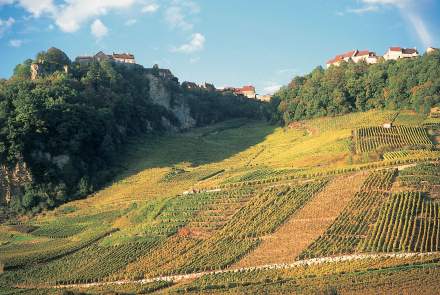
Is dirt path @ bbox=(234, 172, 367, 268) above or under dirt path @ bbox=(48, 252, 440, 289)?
above

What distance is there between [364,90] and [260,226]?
156 ft

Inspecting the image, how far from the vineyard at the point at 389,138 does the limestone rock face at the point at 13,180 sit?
37300 millimetres

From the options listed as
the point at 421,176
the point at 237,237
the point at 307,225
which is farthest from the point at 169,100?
the point at 307,225

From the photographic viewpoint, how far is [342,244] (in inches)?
1806

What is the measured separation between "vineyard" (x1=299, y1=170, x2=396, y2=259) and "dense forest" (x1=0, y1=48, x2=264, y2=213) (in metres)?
34.8

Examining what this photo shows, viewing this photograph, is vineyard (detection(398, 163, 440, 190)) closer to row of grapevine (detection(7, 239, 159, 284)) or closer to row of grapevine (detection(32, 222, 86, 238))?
row of grapevine (detection(7, 239, 159, 284))

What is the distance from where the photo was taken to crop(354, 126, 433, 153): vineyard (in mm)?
68438

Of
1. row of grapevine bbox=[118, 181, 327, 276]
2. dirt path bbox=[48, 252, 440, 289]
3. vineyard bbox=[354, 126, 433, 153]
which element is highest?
vineyard bbox=[354, 126, 433, 153]

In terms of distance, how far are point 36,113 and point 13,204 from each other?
12.1m

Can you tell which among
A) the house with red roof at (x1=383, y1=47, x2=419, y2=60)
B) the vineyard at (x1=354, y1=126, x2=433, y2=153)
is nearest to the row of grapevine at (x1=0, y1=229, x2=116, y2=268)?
the vineyard at (x1=354, y1=126, x2=433, y2=153)

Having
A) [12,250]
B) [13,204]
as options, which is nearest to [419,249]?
[12,250]

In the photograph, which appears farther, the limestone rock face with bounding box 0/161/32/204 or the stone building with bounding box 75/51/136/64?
the stone building with bounding box 75/51/136/64

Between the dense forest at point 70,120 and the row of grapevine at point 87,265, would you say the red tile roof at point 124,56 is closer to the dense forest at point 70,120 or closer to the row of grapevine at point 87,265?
the dense forest at point 70,120

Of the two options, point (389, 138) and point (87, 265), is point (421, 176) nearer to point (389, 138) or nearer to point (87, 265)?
point (389, 138)
